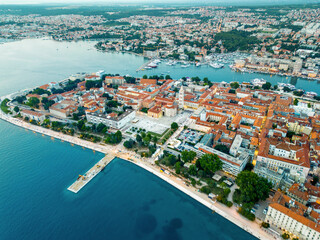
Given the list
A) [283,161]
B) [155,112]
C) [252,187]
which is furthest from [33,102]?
[283,161]

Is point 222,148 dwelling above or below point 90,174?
above

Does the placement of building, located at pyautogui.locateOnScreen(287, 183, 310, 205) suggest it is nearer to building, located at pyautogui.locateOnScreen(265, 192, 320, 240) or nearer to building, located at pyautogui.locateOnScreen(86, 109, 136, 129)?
building, located at pyautogui.locateOnScreen(265, 192, 320, 240)

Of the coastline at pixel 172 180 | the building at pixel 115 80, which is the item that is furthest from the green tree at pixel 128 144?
the building at pixel 115 80

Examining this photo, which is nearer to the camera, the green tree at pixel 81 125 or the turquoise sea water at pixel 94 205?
the turquoise sea water at pixel 94 205

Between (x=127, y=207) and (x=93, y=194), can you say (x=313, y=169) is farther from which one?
(x=93, y=194)

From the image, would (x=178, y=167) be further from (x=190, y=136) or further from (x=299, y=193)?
(x=299, y=193)

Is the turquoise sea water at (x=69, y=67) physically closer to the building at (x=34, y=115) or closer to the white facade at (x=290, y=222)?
the building at (x=34, y=115)

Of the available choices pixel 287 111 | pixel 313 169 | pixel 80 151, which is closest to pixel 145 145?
pixel 80 151
